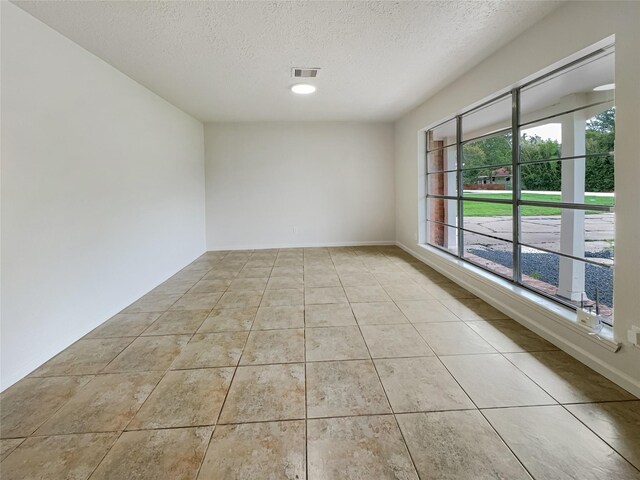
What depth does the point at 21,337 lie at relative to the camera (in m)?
2.23

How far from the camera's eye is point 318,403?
185 cm

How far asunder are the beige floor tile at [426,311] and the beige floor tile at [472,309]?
8 centimetres

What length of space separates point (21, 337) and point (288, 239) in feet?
16.0

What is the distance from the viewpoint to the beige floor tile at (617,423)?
1.48m

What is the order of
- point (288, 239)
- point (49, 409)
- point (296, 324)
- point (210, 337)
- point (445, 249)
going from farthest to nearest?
point (288, 239)
point (445, 249)
point (296, 324)
point (210, 337)
point (49, 409)

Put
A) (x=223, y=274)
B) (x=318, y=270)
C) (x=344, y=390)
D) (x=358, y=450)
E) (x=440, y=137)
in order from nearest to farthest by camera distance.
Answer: (x=358, y=450), (x=344, y=390), (x=223, y=274), (x=318, y=270), (x=440, y=137)

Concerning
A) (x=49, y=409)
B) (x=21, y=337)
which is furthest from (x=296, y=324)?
(x=21, y=337)

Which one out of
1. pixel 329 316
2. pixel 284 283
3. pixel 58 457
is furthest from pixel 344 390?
pixel 284 283

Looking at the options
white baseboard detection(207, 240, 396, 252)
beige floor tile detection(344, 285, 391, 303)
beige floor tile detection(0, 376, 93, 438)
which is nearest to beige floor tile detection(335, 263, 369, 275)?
beige floor tile detection(344, 285, 391, 303)

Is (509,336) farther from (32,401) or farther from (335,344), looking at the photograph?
(32,401)

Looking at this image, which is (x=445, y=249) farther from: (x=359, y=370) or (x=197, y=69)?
(x=197, y=69)

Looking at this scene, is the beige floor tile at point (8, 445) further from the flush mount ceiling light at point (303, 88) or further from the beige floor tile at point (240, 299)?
the flush mount ceiling light at point (303, 88)

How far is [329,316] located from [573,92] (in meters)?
3.14


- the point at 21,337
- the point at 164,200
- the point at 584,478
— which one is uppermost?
the point at 164,200
